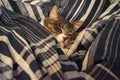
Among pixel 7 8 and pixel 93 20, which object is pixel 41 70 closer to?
pixel 7 8

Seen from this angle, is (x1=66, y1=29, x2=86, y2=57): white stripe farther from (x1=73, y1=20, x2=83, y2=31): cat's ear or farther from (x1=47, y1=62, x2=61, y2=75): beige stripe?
(x1=47, y1=62, x2=61, y2=75): beige stripe

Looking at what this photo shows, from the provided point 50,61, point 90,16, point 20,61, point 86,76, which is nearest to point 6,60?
point 20,61

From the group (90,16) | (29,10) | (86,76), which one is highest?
(29,10)

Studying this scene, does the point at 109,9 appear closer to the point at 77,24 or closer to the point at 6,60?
the point at 77,24

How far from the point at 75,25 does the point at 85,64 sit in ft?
1.08

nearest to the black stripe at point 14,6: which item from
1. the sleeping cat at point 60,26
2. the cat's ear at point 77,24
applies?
the sleeping cat at point 60,26

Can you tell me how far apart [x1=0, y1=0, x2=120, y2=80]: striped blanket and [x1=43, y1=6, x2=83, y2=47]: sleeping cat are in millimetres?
47

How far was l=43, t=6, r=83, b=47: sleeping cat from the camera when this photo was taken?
1.44 metres

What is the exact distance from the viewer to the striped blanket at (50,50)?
1064mm

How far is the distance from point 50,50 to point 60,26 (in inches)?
13.3

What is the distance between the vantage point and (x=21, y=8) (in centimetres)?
144

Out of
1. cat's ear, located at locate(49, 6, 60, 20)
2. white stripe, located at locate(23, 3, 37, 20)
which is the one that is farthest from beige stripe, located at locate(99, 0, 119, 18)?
white stripe, located at locate(23, 3, 37, 20)

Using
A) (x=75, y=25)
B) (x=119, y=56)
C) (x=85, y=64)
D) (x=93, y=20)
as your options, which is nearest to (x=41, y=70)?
(x=85, y=64)

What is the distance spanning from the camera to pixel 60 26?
1.47m
